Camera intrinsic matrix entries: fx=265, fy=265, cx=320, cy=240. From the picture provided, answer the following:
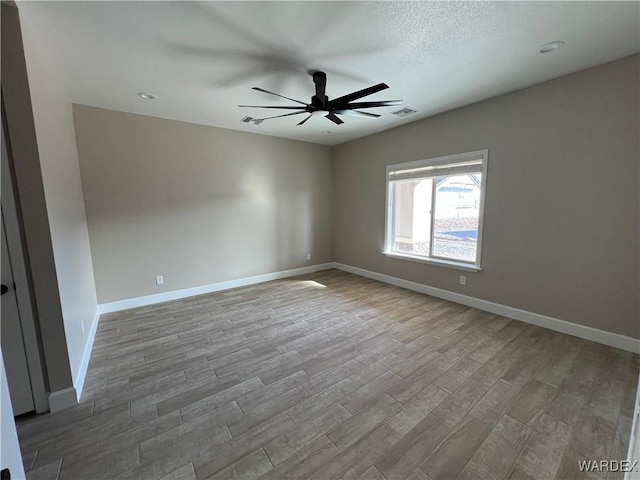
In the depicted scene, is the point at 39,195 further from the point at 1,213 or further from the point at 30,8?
the point at 30,8

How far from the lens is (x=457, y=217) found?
12.6ft

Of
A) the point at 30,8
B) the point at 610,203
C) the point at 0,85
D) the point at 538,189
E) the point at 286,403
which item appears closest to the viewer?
the point at 0,85

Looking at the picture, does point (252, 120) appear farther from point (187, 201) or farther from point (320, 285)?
point (320, 285)

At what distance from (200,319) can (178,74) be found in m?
2.76

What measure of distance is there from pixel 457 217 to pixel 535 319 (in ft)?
5.11

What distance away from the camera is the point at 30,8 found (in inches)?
68.1

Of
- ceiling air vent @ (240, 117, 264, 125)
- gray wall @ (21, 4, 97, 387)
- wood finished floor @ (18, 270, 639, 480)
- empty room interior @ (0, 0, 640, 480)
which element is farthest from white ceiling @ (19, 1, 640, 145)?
wood finished floor @ (18, 270, 639, 480)

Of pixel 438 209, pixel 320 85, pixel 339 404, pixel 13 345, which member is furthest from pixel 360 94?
pixel 13 345

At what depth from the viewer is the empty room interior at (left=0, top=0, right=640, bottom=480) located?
1654 mm

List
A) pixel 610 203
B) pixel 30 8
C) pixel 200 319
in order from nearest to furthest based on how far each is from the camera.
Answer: pixel 30 8 < pixel 610 203 < pixel 200 319

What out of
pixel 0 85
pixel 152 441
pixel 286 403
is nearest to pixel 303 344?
pixel 286 403

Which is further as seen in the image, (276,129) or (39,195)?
(276,129)

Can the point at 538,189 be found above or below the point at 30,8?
below

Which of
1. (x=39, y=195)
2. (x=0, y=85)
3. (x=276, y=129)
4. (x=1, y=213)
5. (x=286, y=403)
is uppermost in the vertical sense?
(x=276, y=129)
